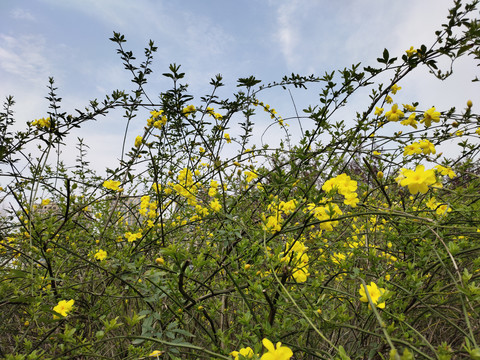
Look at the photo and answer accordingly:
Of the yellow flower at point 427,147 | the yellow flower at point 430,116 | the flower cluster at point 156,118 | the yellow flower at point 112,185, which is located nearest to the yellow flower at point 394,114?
the yellow flower at point 430,116

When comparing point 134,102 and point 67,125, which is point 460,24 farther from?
point 67,125

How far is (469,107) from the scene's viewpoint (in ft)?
6.36

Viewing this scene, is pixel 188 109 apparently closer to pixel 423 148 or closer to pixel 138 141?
pixel 138 141

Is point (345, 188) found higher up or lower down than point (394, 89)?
lower down

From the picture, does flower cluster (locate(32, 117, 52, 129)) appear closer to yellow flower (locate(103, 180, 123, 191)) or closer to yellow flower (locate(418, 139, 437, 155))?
yellow flower (locate(103, 180, 123, 191))

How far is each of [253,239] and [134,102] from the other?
1574 millimetres

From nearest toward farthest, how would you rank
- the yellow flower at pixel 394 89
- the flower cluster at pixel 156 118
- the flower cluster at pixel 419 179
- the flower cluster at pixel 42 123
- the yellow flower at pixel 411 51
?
the flower cluster at pixel 419 179
the yellow flower at pixel 411 51
the yellow flower at pixel 394 89
the flower cluster at pixel 42 123
the flower cluster at pixel 156 118

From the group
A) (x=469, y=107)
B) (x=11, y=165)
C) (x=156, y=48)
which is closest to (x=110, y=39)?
(x=156, y=48)

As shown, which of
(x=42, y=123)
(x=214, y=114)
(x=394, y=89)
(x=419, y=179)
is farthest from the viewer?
(x=214, y=114)

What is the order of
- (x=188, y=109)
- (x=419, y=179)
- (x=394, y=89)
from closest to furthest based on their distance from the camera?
(x=419, y=179) < (x=394, y=89) < (x=188, y=109)

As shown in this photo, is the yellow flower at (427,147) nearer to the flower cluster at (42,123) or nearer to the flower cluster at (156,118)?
the flower cluster at (156,118)

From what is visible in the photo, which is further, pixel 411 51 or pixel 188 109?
pixel 188 109

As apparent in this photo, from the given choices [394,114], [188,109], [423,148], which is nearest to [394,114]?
[394,114]

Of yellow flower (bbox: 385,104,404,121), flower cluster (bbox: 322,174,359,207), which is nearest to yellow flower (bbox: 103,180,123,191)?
flower cluster (bbox: 322,174,359,207)
